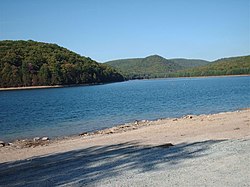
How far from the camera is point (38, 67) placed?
11581 cm

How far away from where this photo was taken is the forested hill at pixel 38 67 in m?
108

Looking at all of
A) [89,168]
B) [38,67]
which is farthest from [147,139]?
[38,67]

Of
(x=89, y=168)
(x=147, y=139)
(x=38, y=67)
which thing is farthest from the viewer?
(x=38, y=67)

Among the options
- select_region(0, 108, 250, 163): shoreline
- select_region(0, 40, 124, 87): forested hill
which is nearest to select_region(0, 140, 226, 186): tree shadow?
select_region(0, 108, 250, 163): shoreline

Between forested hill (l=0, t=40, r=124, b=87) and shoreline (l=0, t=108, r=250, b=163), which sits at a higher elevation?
forested hill (l=0, t=40, r=124, b=87)

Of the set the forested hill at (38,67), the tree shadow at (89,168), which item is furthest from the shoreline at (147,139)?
the forested hill at (38,67)

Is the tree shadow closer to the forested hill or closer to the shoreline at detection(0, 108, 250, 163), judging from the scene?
the shoreline at detection(0, 108, 250, 163)

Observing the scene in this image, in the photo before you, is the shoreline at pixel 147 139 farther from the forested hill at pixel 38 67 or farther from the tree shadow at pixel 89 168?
the forested hill at pixel 38 67

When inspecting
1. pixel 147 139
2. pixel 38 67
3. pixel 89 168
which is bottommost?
pixel 147 139

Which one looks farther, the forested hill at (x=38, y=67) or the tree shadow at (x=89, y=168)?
the forested hill at (x=38, y=67)

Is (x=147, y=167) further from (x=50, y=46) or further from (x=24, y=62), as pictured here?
(x=50, y=46)

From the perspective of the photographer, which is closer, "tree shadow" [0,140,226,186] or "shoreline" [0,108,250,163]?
"tree shadow" [0,140,226,186]

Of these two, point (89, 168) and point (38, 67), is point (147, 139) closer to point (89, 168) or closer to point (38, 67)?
point (89, 168)

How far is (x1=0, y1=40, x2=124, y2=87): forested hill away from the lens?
108 meters
